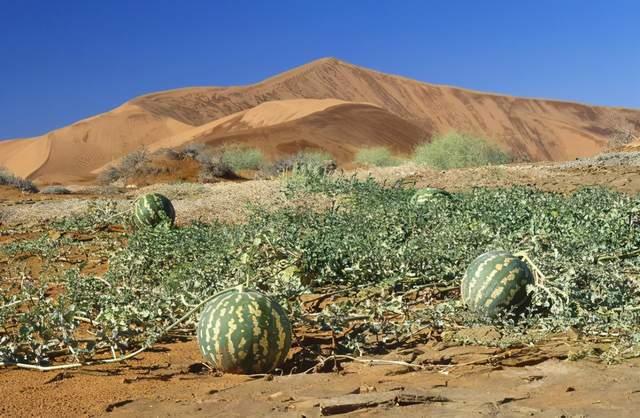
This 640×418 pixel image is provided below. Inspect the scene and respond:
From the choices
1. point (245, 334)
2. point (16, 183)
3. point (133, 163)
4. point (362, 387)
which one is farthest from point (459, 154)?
point (362, 387)

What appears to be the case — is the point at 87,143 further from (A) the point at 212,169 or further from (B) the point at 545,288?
(B) the point at 545,288

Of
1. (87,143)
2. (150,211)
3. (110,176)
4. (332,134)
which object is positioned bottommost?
(150,211)

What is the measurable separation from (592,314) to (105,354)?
119 inches

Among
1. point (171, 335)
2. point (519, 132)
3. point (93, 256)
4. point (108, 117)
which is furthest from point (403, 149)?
point (171, 335)

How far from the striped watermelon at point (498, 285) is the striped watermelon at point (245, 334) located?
1379 millimetres

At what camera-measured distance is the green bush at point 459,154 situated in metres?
23.3

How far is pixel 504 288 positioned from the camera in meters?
5.06

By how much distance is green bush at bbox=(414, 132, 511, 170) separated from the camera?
23.3 meters

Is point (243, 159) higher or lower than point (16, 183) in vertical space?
higher

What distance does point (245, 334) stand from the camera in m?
4.29

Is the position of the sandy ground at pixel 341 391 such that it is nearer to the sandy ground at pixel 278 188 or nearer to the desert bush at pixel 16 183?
the sandy ground at pixel 278 188

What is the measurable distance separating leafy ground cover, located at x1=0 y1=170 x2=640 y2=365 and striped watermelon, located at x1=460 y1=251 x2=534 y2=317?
0.09m

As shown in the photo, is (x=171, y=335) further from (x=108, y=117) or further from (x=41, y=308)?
(x=108, y=117)

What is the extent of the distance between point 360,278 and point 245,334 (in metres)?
2.24
